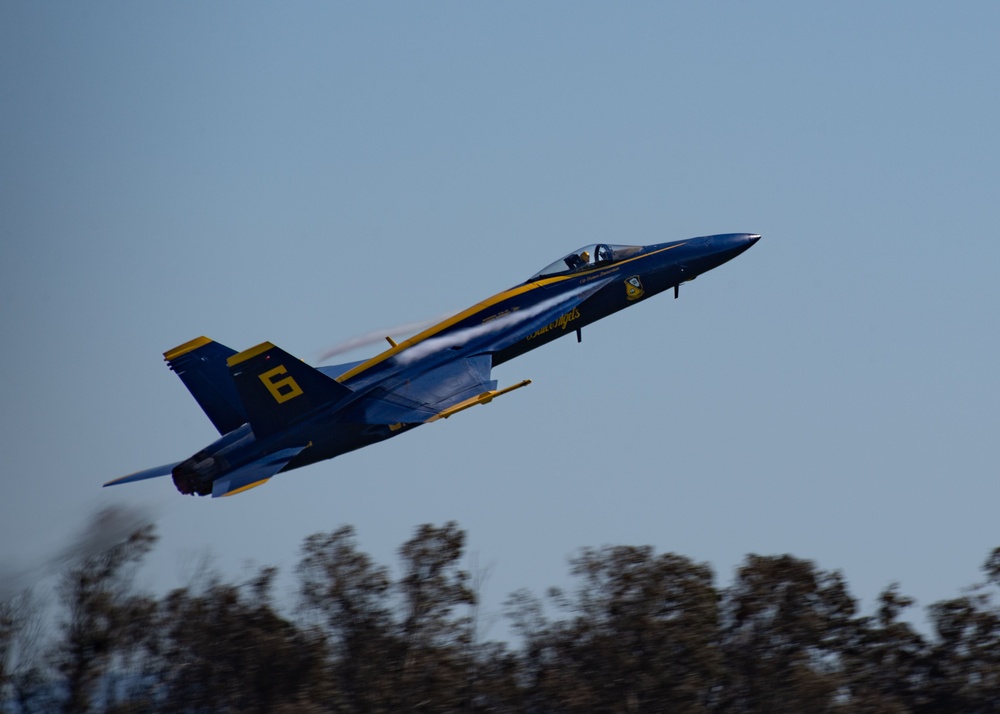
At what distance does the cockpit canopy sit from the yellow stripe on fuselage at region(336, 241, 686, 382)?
0.13 meters

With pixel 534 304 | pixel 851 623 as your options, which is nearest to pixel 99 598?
pixel 534 304

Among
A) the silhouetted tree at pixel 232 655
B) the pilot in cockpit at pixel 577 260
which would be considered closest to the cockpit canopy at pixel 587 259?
the pilot in cockpit at pixel 577 260

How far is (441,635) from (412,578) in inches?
76.0

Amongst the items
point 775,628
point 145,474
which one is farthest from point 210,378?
point 775,628

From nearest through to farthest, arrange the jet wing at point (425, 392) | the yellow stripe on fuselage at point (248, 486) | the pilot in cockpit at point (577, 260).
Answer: the yellow stripe on fuselage at point (248, 486)
the jet wing at point (425, 392)
the pilot in cockpit at point (577, 260)

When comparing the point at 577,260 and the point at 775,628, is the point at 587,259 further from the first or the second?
the point at 775,628

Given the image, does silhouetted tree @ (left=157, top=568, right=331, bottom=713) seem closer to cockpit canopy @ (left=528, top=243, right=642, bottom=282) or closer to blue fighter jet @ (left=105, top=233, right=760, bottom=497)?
blue fighter jet @ (left=105, top=233, right=760, bottom=497)

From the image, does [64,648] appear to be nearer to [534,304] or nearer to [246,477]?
[246,477]

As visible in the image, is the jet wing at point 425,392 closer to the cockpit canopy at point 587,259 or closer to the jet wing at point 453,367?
the jet wing at point 453,367

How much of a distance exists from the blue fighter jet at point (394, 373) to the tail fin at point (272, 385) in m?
0.02

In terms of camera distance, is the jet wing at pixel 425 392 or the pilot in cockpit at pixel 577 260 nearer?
the jet wing at pixel 425 392

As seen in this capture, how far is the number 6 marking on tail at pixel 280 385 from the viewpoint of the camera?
123 ft

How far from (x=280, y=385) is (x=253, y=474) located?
2.17 m

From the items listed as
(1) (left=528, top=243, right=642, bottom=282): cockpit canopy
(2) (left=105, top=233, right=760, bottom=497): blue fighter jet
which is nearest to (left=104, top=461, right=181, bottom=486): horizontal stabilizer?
(2) (left=105, top=233, right=760, bottom=497): blue fighter jet
